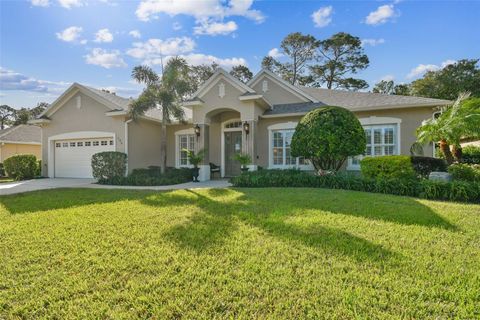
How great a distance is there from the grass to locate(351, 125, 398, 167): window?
6.44 metres

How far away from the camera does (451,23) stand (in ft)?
38.0

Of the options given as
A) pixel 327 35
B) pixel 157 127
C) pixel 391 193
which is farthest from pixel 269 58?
pixel 391 193

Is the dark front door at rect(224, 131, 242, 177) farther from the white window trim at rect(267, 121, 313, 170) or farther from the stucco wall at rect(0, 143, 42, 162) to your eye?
the stucco wall at rect(0, 143, 42, 162)

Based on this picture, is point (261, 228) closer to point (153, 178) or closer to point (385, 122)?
point (153, 178)

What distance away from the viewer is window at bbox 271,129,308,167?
14281 mm

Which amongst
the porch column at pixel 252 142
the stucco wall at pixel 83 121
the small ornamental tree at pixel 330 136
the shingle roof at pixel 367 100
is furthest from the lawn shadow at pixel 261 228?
the stucco wall at pixel 83 121

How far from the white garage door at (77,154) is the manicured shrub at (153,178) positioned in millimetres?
2862

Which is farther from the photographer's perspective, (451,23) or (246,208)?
(451,23)

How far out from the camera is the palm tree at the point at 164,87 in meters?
13.0

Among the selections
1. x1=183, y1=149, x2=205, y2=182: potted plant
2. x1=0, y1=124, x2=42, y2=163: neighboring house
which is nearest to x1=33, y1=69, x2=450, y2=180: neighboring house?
x1=183, y1=149, x2=205, y2=182: potted plant

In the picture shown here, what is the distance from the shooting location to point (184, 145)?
17.0m

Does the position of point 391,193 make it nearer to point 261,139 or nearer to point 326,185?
point 326,185

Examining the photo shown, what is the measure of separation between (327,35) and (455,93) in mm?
14407

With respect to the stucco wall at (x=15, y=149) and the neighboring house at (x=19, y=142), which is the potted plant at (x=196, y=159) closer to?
the neighboring house at (x=19, y=142)
